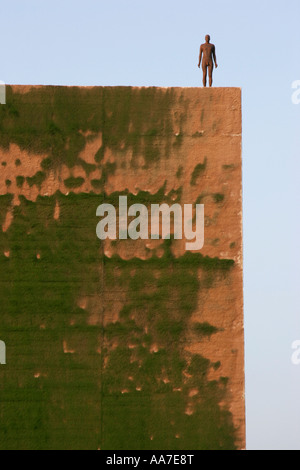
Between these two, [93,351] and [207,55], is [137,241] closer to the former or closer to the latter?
[93,351]

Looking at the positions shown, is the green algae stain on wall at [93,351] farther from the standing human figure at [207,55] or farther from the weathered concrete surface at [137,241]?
the standing human figure at [207,55]

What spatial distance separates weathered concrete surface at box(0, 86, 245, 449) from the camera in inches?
532

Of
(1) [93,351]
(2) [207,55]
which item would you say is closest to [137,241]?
(1) [93,351]

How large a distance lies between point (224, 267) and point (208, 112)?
288 cm

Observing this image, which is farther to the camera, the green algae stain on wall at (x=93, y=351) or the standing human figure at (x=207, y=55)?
the standing human figure at (x=207, y=55)

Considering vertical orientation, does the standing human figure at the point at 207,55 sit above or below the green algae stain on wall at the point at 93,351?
above

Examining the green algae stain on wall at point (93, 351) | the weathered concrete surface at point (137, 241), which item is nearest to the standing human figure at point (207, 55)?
the weathered concrete surface at point (137, 241)

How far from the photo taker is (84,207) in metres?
13.8

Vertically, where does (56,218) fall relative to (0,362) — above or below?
above

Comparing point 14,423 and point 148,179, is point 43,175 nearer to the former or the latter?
point 148,179

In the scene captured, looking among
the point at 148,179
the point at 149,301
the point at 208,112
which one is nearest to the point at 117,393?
the point at 149,301

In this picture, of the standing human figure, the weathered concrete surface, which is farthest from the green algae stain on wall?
the standing human figure

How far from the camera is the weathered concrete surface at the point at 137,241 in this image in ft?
44.4

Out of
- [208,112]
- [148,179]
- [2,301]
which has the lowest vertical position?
[2,301]
